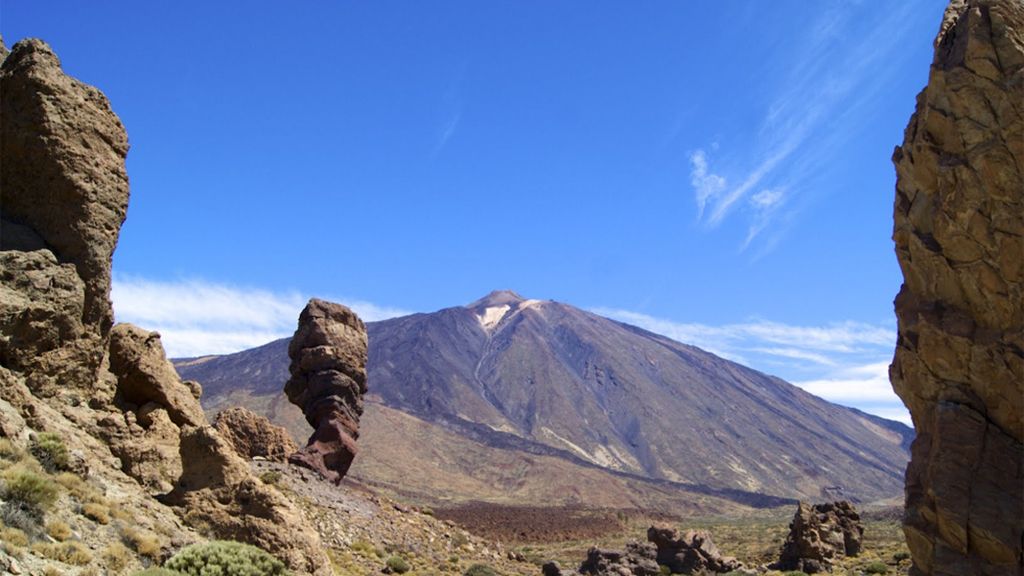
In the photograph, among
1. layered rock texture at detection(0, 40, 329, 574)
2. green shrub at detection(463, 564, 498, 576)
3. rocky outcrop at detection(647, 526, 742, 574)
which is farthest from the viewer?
rocky outcrop at detection(647, 526, 742, 574)

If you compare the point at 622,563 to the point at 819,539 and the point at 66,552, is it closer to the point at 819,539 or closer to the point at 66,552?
the point at 819,539

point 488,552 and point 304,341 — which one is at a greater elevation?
point 304,341

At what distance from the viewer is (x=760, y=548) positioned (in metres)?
42.8

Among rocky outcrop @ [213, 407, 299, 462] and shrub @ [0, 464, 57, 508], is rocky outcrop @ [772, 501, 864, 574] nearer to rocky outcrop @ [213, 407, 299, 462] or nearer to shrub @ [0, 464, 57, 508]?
rocky outcrop @ [213, 407, 299, 462]

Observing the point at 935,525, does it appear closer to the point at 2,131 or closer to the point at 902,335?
the point at 902,335

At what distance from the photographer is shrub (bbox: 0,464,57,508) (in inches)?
333

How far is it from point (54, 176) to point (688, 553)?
95.3 feet

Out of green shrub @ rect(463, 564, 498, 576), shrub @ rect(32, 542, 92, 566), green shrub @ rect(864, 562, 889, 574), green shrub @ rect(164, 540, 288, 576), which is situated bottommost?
green shrub @ rect(463, 564, 498, 576)

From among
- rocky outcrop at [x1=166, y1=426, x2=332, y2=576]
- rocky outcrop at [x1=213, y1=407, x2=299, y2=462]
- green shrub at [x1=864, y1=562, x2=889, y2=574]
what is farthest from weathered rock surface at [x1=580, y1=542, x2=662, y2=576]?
rocky outcrop at [x1=166, y1=426, x2=332, y2=576]

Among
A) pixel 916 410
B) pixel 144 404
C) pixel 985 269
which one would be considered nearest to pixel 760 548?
pixel 916 410

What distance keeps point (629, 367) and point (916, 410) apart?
183203 mm

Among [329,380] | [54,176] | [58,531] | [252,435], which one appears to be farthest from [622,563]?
[54,176]

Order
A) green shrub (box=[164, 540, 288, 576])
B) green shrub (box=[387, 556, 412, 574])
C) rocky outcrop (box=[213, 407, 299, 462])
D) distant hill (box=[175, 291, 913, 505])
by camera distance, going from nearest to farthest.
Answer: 1. green shrub (box=[164, 540, 288, 576])
2. green shrub (box=[387, 556, 412, 574])
3. rocky outcrop (box=[213, 407, 299, 462])
4. distant hill (box=[175, 291, 913, 505])

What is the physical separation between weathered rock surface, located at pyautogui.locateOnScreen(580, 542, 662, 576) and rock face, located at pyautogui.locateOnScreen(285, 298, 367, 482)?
438 inches
